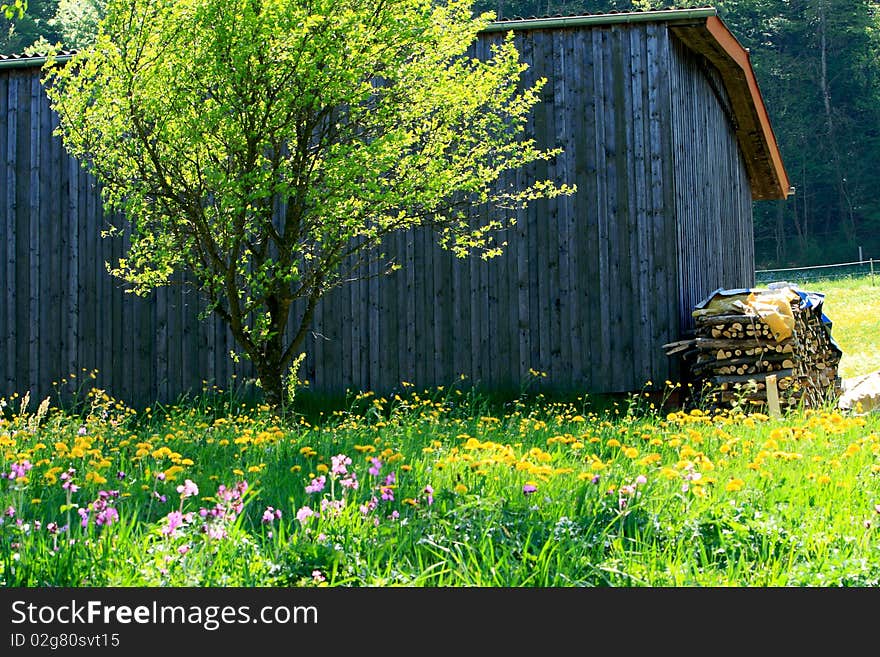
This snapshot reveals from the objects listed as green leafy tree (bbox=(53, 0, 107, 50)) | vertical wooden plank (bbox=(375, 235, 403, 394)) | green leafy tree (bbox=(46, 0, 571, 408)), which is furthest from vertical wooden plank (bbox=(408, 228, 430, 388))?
green leafy tree (bbox=(53, 0, 107, 50))

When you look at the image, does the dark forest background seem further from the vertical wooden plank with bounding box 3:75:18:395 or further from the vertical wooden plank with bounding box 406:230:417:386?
the vertical wooden plank with bounding box 406:230:417:386

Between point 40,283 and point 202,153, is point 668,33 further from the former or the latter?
point 40,283

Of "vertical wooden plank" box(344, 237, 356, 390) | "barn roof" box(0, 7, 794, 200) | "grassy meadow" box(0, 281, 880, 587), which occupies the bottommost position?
"grassy meadow" box(0, 281, 880, 587)

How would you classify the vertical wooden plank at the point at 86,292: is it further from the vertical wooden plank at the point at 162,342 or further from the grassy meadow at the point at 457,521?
the grassy meadow at the point at 457,521

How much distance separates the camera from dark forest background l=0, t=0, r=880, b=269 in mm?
42312

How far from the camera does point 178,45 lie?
650cm

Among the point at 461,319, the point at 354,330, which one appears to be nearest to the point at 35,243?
the point at 354,330

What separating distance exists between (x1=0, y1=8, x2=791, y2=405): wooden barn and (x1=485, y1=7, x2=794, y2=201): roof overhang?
4cm

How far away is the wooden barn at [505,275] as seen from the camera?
10.2 m

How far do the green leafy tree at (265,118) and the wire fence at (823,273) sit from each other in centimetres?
3015

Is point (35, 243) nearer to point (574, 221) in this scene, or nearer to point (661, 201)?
point (574, 221)

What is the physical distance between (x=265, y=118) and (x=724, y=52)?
701 cm

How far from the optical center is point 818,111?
43.6m

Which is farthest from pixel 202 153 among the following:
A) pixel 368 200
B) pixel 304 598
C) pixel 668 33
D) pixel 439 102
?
pixel 668 33
